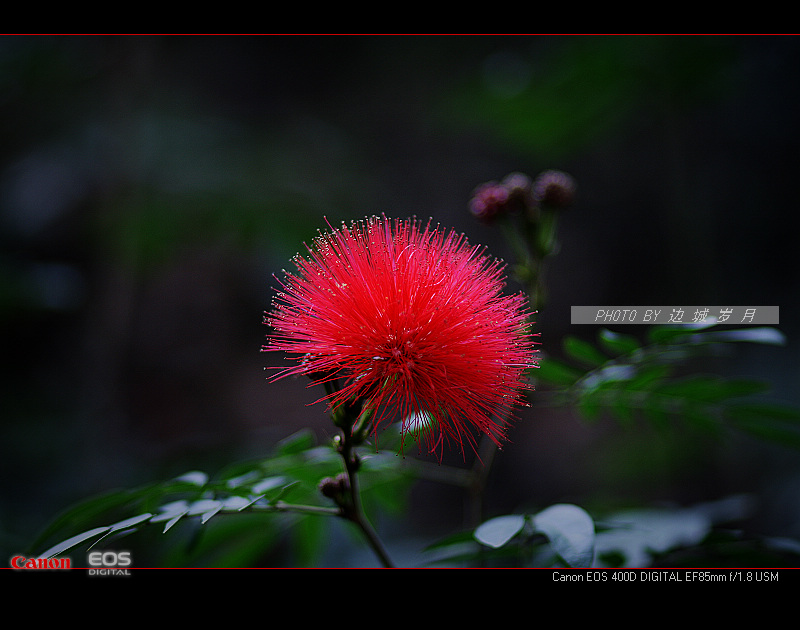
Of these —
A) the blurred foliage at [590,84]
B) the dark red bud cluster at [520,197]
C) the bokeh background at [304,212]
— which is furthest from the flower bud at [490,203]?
the blurred foliage at [590,84]

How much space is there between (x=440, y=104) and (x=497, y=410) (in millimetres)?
1884

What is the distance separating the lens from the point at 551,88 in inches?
68.1

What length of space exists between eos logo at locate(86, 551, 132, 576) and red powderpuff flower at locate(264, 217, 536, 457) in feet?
1.31

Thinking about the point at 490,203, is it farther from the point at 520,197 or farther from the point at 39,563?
the point at 39,563

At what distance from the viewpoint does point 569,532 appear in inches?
23.8

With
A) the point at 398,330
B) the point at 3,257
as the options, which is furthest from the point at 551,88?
the point at 3,257

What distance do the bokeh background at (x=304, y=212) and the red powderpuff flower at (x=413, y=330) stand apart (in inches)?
28.1

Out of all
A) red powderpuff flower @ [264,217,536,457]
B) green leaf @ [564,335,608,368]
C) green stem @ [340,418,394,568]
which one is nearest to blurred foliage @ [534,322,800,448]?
green leaf @ [564,335,608,368]

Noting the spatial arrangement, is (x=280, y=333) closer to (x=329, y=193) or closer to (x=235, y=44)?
(x=329, y=193)

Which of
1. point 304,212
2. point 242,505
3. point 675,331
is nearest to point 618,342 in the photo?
point 675,331

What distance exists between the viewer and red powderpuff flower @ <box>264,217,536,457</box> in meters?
0.62

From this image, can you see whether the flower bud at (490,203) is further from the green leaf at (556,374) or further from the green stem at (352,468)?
the green stem at (352,468)

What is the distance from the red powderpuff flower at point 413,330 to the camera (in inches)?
24.3

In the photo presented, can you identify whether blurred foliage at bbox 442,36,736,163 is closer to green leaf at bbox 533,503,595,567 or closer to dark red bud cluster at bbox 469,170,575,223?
dark red bud cluster at bbox 469,170,575,223
